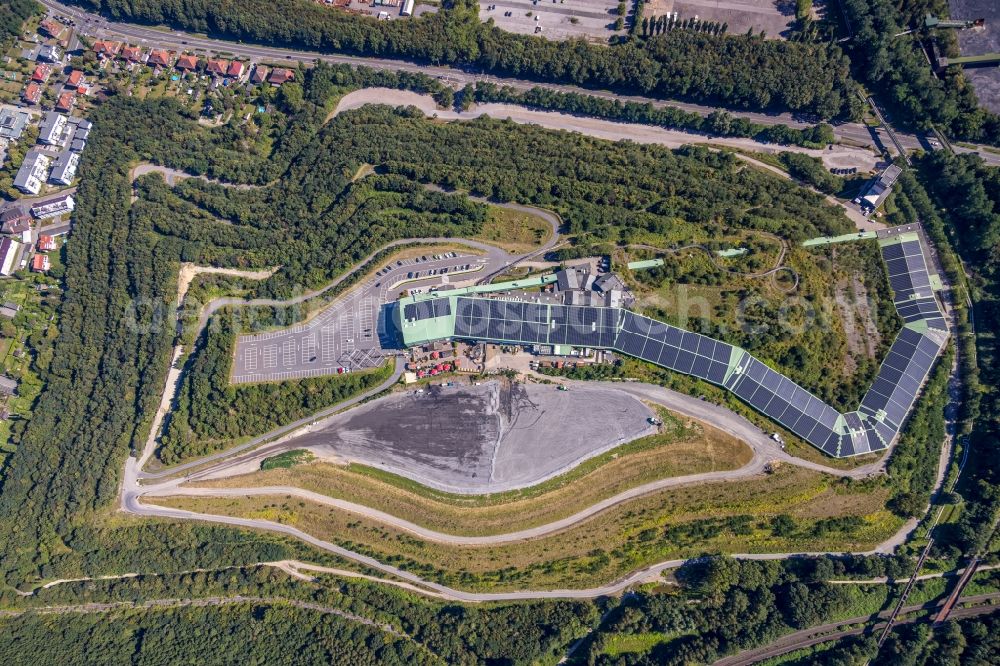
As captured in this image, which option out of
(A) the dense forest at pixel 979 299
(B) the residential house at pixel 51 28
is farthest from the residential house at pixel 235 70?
(A) the dense forest at pixel 979 299

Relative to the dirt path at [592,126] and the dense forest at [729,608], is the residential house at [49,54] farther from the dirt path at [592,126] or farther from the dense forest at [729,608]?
the dense forest at [729,608]

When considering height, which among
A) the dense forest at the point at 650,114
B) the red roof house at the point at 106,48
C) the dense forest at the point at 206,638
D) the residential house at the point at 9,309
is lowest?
the dense forest at the point at 206,638

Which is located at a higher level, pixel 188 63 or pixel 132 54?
pixel 132 54

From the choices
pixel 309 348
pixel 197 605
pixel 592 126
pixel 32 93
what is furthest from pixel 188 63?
pixel 197 605

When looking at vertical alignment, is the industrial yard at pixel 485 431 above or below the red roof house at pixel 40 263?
below

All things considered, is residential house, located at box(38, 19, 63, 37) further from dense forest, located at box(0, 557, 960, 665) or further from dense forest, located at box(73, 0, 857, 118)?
dense forest, located at box(0, 557, 960, 665)

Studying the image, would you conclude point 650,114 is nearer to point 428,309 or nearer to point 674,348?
point 674,348
